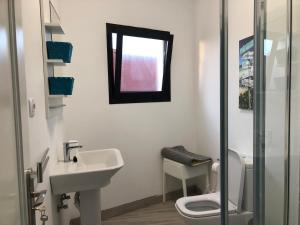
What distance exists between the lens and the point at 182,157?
9.76 ft

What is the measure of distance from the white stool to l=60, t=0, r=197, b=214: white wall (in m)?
0.15

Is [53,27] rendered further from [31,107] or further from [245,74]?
[245,74]

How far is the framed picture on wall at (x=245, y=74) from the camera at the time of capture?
2105mm

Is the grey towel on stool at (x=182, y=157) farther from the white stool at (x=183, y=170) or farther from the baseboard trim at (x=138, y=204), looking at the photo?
the baseboard trim at (x=138, y=204)

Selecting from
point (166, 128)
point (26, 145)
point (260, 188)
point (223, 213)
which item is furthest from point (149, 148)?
point (26, 145)

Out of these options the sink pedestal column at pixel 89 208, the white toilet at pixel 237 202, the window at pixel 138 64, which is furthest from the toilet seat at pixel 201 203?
the window at pixel 138 64

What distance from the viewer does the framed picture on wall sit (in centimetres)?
211

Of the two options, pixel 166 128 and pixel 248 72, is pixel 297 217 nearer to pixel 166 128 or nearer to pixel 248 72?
pixel 248 72

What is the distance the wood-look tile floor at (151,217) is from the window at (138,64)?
1.27m

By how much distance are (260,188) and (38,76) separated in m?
1.50

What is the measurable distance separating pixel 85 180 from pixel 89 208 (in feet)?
1.24

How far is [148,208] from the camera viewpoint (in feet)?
10.3

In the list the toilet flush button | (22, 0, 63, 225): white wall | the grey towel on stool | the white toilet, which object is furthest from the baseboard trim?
the toilet flush button

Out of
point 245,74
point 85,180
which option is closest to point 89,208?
point 85,180
